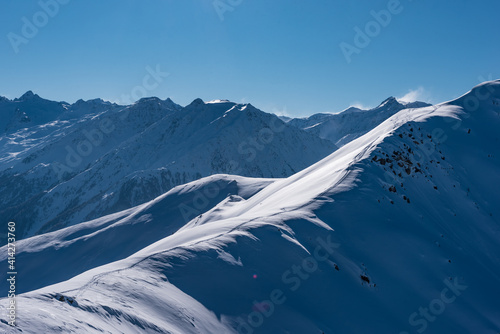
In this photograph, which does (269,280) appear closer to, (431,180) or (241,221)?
(241,221)

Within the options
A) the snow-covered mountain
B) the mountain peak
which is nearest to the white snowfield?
the snow-covered mountain

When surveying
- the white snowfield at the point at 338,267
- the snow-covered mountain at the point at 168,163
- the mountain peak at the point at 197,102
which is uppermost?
the mountain peak at the point at 197,102

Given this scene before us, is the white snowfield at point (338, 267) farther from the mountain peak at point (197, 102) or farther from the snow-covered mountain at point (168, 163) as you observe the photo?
the mountain peak at point (197, 102)

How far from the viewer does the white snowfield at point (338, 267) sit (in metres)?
11.0

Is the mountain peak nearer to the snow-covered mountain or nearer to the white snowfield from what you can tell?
the snow-covered mountain

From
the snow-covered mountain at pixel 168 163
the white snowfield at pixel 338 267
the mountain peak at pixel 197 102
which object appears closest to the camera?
the white snowfield at pixel 338 267

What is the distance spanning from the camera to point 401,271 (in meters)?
17.6

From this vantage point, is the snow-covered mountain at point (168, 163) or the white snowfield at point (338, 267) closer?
the white snowfield at point (338, 267)

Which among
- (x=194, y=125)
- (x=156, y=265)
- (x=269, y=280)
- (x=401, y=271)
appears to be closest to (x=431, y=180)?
(x=401, y=271)

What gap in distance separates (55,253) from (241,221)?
35.5m

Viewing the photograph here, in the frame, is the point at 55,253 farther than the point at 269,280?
Yes

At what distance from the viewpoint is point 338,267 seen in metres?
16.3

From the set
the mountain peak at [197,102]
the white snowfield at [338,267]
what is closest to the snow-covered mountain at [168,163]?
the mountain peak at [197,102]

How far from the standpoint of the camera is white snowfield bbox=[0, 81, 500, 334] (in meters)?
11.0
